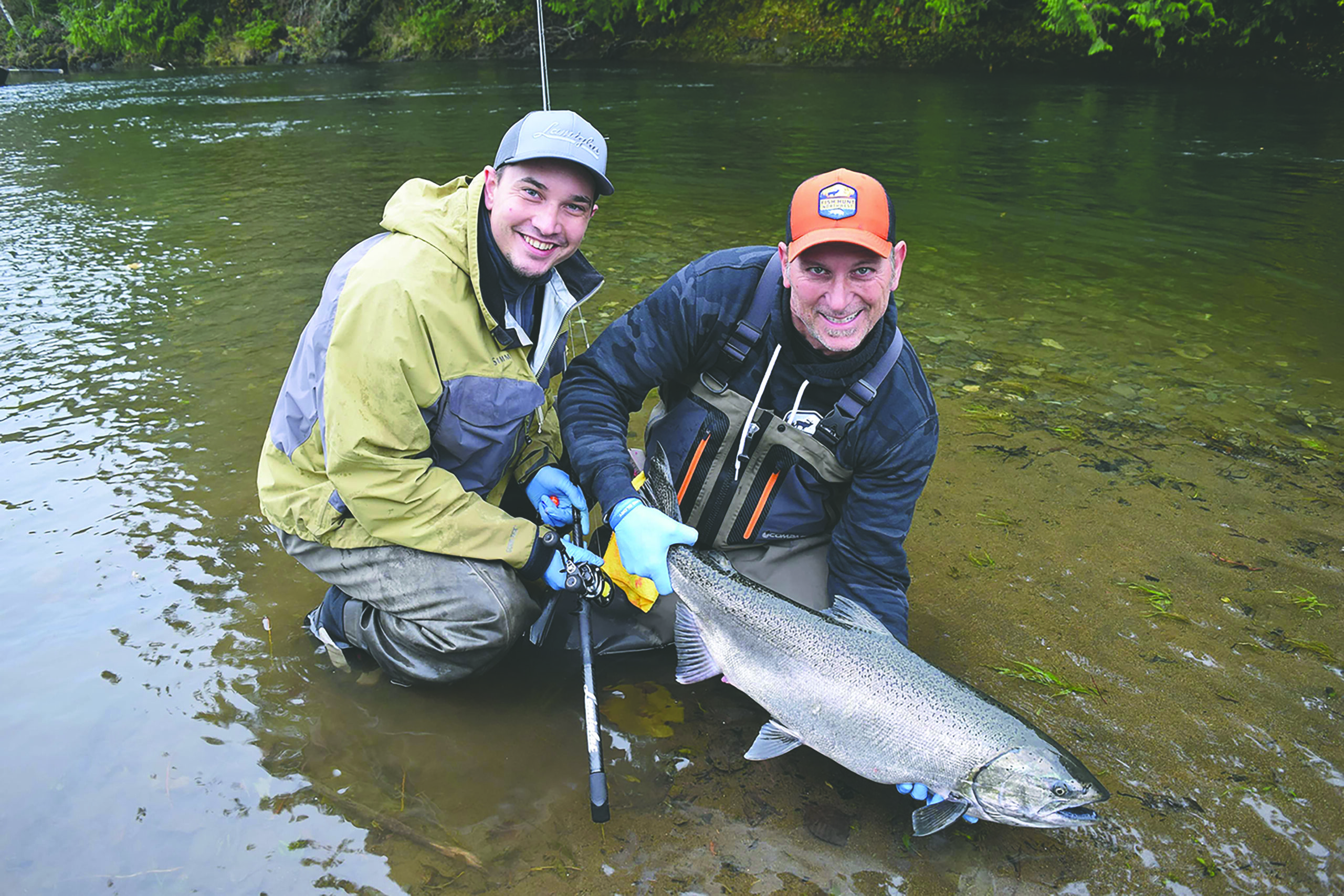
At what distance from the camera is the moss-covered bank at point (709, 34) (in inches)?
838

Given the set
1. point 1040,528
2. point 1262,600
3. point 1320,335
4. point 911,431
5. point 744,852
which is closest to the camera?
point 744,852

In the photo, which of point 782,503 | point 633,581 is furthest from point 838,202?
point 633,581

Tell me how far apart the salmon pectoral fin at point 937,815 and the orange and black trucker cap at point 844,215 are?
1.89 meters

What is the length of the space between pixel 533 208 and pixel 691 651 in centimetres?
183

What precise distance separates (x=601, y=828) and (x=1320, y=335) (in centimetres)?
739

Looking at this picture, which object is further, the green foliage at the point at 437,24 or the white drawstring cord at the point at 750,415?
the green foliage at the point at 437,24

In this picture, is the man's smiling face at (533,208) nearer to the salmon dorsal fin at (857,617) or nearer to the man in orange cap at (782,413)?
the man in orange cap at (782,413)

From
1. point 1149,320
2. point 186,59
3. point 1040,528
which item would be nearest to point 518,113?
point 1149,320

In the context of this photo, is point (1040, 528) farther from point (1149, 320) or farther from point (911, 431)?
point (1149, 320)

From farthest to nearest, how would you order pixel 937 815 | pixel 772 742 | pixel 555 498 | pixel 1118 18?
1. pixel 1118 18
2. pixel 555 498
3. pixel 772 742
4. pixel 937 815

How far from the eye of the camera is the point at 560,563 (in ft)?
→ 12.0

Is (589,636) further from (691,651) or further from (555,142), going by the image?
(555,142)

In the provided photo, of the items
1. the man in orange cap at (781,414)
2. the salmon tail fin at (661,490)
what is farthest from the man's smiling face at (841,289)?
the salmon tail fin at (661,490)

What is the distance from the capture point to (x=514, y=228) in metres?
3.43
